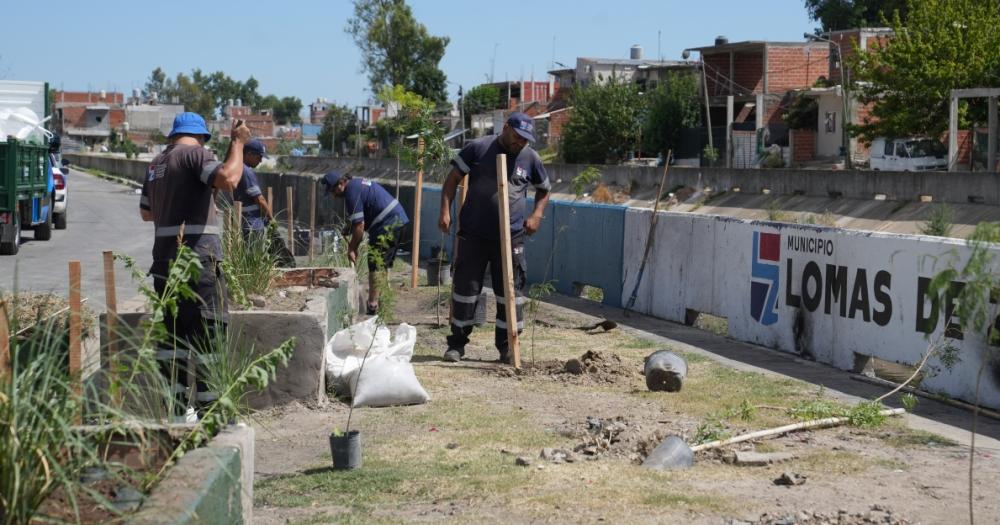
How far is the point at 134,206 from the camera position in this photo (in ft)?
147

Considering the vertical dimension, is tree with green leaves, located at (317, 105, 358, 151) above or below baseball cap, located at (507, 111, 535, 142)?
above

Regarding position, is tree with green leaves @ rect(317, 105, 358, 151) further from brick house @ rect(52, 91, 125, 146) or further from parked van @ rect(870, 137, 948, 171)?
parked van @ rect(870, 137, 948, 171)

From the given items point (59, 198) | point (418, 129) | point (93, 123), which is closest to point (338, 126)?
point (93, 123)

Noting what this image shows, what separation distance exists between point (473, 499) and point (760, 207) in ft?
107

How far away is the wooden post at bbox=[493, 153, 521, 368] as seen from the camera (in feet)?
31.4

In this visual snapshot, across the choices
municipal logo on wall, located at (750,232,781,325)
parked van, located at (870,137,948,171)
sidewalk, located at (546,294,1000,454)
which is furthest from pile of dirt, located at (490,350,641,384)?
parked van, located at (870,137,948,171)

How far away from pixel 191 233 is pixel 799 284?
5768 millimetres

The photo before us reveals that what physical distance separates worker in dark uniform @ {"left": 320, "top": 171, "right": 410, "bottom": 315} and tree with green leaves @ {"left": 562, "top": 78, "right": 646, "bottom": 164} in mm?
54867

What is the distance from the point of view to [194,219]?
22.6 feet

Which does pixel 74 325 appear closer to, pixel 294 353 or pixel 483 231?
pixel 294 353

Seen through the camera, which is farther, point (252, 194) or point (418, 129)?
point (418, 129)

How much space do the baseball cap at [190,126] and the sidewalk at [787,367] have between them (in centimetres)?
454

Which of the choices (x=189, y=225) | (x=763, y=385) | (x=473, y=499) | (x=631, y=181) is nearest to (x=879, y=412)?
(x=763, y=385)

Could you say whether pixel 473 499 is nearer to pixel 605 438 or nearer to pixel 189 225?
pixel 605 438
